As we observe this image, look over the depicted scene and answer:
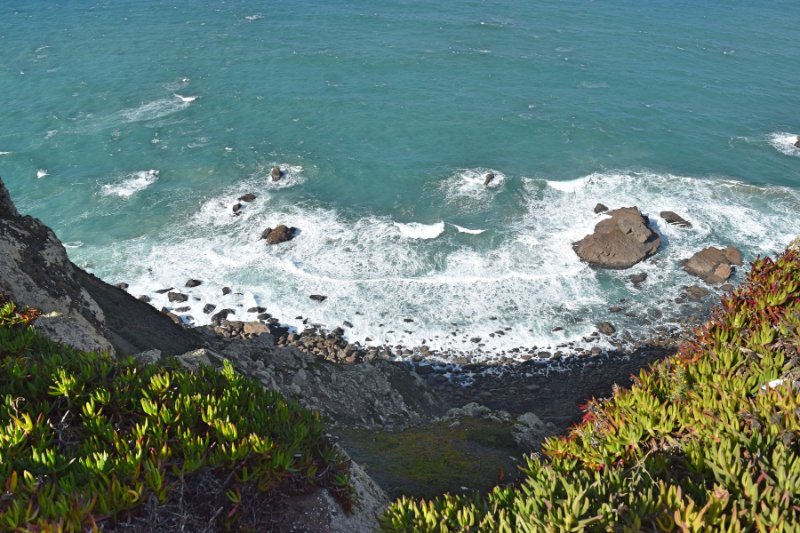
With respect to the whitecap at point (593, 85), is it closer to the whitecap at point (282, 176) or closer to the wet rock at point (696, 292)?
the whitecap at point (282, 176)

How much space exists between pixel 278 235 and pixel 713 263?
105 ft

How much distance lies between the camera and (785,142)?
64.3m

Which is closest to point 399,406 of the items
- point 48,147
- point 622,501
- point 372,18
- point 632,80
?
point 622,501

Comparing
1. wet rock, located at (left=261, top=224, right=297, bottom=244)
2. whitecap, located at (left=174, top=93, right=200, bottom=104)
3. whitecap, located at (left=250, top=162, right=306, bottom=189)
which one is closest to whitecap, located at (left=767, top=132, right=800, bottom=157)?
whitecap, located at (left=250, top=162, right=306, bottom=189)

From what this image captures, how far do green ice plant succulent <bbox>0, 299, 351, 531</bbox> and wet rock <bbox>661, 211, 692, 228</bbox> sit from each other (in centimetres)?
4616

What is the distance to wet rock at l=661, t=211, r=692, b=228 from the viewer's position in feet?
168

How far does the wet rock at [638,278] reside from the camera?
148ft

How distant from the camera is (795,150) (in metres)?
63.0

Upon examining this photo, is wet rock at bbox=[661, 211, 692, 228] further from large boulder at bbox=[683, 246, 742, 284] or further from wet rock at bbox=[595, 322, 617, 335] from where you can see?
wet rock at bbox=[595, 322, 617, 335]

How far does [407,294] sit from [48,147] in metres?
41.2

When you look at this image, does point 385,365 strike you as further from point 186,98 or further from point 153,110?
point 186,98

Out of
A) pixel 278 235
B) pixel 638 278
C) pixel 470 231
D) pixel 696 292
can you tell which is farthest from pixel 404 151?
pixel 696 292

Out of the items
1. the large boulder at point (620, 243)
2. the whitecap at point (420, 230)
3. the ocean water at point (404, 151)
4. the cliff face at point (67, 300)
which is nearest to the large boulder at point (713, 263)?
the ocean water at point (404, 151)

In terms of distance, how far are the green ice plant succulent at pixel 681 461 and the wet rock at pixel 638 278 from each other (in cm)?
3088
